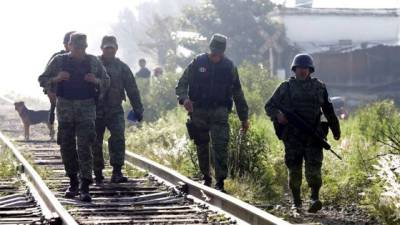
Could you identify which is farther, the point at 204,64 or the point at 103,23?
the point at 103,23

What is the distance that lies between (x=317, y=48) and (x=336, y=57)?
21.1 ft

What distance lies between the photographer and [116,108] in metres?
10.5

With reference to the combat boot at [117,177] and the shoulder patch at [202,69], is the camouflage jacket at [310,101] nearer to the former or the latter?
the shoulder patch at [202,69]

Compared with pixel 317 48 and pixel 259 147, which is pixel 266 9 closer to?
pixel 317 48

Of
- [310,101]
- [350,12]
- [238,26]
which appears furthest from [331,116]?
[350,12]

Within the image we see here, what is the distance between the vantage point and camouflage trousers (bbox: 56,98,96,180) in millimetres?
8711

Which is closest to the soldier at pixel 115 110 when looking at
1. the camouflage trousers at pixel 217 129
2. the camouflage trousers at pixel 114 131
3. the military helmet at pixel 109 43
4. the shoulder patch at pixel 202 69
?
the camouflage trousers at pixel 114 131

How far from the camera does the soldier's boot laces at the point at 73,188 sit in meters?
8.84

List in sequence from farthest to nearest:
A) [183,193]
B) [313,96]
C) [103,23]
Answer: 1. [103,23]
2. [183,193]
3. [313,96]

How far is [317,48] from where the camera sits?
144ft

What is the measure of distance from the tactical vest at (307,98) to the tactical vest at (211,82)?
1376 mm

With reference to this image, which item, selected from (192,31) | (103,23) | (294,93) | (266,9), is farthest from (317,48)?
(103,23)

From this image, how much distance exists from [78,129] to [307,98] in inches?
95.9

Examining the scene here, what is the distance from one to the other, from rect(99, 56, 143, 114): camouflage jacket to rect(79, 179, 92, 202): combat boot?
185cm
